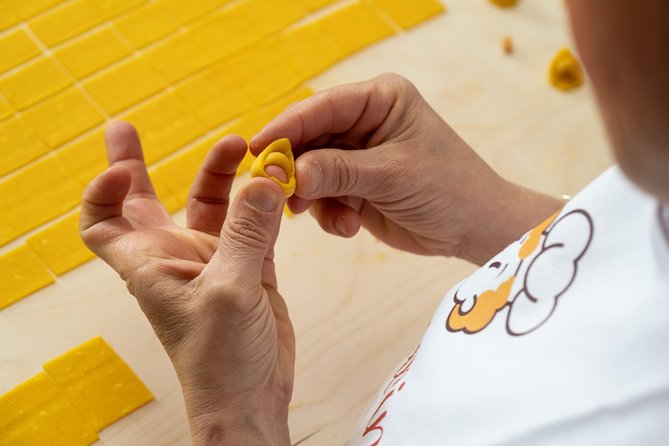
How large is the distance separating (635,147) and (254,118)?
2.23ft

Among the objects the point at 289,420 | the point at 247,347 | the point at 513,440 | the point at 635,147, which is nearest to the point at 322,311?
the point at 289,420

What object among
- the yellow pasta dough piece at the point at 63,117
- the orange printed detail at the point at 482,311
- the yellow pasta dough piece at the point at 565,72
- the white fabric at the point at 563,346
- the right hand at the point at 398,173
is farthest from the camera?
the yellow pasta dough piece at the point at 565,72

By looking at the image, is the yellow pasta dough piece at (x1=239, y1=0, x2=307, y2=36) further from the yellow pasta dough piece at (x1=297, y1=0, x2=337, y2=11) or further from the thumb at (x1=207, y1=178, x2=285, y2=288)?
the thumb at (x1=207, y1=178, x2=285, y2=288)

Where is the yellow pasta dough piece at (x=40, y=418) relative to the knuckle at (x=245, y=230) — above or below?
below

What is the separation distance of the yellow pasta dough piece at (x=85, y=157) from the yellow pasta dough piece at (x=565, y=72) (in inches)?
24.5

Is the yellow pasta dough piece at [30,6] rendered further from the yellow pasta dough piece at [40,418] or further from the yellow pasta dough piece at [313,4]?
the yellow pasta dough piece at [40,418]

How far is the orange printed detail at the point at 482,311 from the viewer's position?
22.2 inches

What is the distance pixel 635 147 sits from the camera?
1.11ft

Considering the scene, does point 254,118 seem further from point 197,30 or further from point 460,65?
point 460,65

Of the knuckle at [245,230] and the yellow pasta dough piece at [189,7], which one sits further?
the yellow pasta dough piece at [189,7]

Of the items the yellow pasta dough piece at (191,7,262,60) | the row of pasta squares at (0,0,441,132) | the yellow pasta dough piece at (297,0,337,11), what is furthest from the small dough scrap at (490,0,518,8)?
the yellow pasta dough piece at (191,7,262,60)

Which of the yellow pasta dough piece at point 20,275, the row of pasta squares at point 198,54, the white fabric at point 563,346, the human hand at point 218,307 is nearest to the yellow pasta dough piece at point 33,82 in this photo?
the row of pasta squares at point 198,54

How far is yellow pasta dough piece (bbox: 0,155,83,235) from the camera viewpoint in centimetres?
86

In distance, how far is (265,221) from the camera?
0.58m
